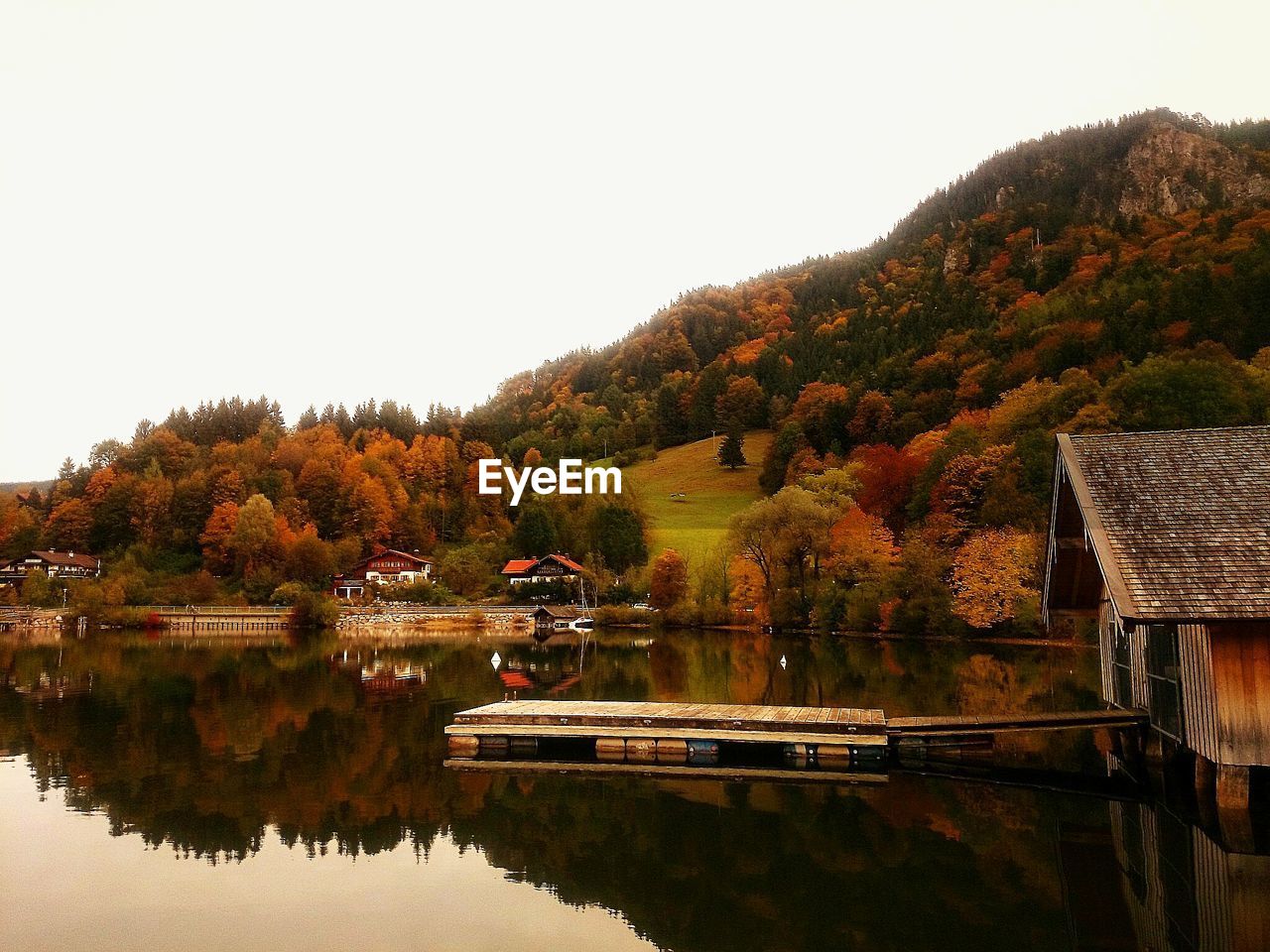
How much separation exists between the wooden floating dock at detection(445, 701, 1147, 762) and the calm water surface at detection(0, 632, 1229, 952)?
113 cm

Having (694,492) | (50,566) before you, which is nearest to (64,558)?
(50,566)

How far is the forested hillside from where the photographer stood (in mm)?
54625

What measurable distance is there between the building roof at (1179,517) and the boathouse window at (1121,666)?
5.08 metres

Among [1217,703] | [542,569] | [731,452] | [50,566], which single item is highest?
[731,452]

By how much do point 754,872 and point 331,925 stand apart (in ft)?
18.0

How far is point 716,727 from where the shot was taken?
1925cm

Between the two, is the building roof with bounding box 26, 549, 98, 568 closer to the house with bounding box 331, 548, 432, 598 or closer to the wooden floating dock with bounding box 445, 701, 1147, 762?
the house with bounding box 331, 548, 432, 598

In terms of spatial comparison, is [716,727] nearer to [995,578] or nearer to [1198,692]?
[1198,692]

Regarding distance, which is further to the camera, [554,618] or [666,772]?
[554,618]

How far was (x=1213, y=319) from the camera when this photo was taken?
6588 centimetres

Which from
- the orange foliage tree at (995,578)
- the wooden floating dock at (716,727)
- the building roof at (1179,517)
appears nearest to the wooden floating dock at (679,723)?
the wooden floating dock at (716,727)

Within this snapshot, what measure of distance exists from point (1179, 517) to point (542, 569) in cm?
8302

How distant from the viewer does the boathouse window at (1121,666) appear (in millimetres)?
19152

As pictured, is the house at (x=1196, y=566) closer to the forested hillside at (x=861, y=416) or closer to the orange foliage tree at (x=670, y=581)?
the forested hillside at (x=861, y=416)
